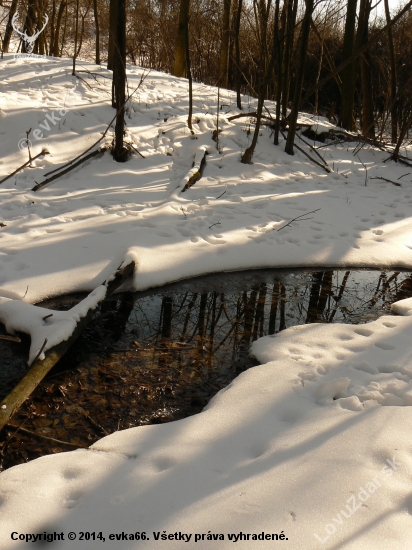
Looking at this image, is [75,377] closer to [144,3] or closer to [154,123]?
[154,123]

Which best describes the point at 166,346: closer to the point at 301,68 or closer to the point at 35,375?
the point at 35,375

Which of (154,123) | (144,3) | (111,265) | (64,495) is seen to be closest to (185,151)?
(154,123)

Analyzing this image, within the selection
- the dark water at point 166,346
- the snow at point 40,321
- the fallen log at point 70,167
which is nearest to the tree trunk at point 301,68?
the fallen log at point 70,167

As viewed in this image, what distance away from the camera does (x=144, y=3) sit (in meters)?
20.2

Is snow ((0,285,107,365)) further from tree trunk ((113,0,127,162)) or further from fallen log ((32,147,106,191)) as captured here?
tree trunk ((113,0,127,162))

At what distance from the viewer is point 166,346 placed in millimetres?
3730

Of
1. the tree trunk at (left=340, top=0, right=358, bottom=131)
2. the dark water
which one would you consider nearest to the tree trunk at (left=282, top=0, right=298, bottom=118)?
the tree trunk at (left=340, top=0, right=358, bottom=131)

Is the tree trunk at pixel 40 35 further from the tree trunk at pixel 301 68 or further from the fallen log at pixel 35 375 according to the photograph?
the fallen log at pixel 35 375

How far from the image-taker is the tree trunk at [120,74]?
6660mm

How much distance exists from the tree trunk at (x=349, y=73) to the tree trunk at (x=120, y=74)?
526 cm

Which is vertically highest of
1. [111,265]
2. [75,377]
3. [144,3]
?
[144,3]

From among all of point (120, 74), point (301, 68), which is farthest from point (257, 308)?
point (301, 68)

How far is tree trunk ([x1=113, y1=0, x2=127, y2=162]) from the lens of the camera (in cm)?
666

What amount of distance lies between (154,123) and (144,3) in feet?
47.1
